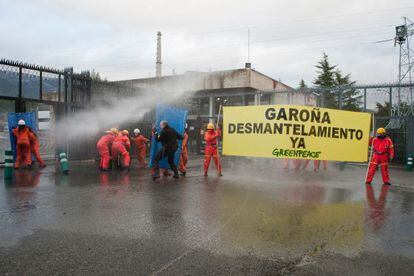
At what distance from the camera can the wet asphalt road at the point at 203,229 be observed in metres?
4.14

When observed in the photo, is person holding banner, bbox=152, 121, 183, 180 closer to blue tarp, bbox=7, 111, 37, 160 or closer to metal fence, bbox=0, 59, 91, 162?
blue tarp, bbox=7, 111, 37, 160

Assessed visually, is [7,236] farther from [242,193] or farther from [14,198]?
[242,193]

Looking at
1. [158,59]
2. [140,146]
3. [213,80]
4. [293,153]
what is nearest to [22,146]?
[140,146]

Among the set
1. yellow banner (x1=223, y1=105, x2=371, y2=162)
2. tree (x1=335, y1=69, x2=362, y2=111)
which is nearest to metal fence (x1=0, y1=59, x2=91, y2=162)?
yellow banner (x1=223, y1=105, x2=371, y2=162)

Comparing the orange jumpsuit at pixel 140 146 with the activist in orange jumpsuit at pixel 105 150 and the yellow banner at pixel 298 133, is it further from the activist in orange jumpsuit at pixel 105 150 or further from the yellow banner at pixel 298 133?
the yellow banner at pixel 298 133

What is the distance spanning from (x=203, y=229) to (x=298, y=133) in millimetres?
6048

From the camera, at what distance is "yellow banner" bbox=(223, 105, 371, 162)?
10797mm

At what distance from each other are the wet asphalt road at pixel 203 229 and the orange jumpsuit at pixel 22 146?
3.04 meters

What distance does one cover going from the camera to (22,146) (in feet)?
41.6

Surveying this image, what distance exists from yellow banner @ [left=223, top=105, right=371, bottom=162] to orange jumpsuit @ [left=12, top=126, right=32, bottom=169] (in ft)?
21.6

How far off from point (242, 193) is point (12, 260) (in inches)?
209

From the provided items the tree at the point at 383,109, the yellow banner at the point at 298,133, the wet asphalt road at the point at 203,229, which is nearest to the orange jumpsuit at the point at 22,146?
the wet asphalt road at the point at 203,229

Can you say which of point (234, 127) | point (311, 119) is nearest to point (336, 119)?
point (311, 119)

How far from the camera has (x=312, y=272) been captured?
13.1 ft
